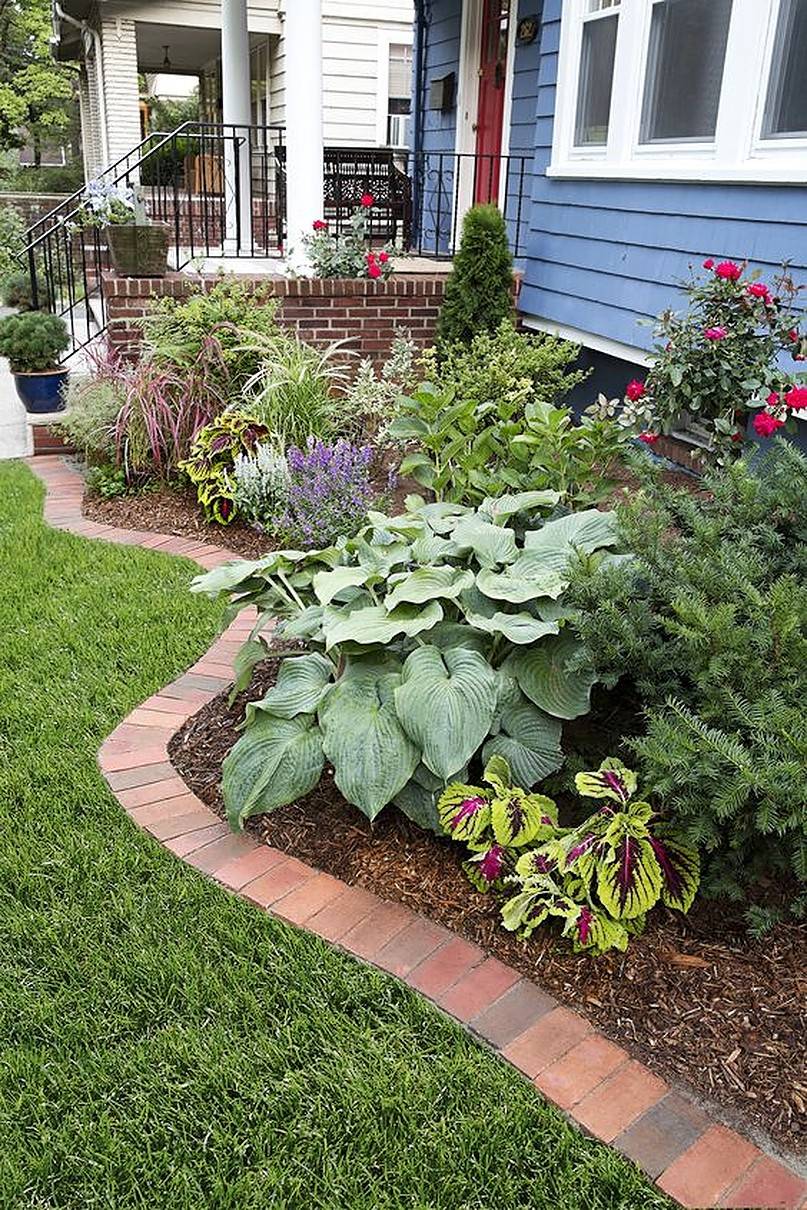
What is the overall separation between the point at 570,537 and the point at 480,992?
1327 mm

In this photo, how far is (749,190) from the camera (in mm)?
4801

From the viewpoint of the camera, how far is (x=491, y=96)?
866 centimetres

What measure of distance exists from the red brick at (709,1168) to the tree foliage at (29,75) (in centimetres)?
2410

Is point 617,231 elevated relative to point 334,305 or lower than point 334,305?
elevated

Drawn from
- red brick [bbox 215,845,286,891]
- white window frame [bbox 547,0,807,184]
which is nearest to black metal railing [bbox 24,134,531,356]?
white window frame [bbox 547,0,807,184]

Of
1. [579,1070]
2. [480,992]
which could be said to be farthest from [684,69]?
[579,1070]

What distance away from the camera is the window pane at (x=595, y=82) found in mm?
6047

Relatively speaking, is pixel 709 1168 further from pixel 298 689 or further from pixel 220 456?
pixel 220 456

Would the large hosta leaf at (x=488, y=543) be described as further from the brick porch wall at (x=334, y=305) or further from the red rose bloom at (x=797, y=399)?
the brick porch wall at (x=334, y=305)

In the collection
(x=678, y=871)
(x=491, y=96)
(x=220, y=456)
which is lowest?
(x=678, y=871)

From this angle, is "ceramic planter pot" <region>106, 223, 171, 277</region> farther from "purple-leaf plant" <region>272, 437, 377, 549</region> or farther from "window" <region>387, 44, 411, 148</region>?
"window" <region>387, 44, 411, 148</region>

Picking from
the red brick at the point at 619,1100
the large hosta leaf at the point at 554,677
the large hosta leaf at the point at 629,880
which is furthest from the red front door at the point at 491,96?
the red brick at the point at 619,1100

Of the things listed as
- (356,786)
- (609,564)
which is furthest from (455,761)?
(609,564)

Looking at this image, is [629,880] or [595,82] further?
[595,82]
